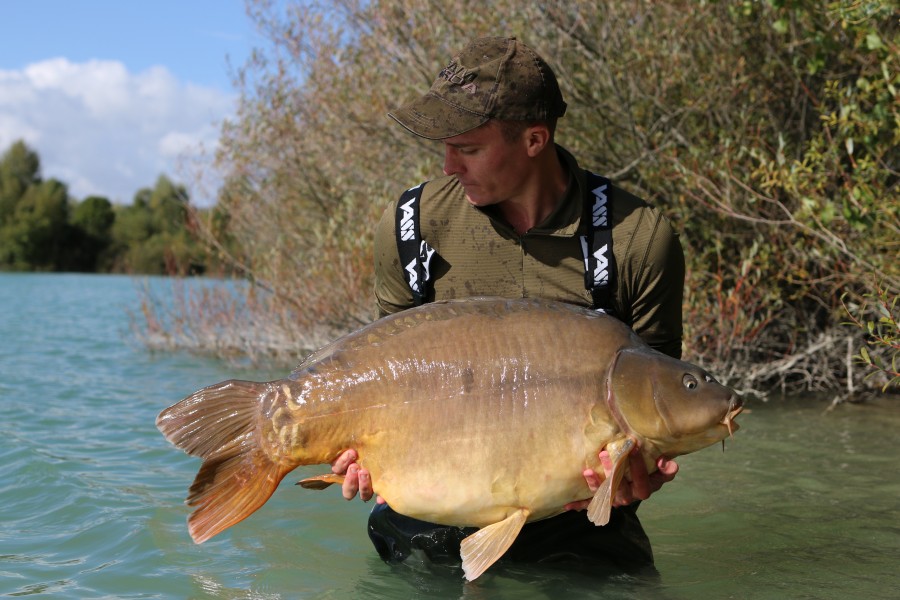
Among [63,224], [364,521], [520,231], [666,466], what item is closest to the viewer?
[666,466]

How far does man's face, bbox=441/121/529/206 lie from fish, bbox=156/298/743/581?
Answer: 1.68 ft

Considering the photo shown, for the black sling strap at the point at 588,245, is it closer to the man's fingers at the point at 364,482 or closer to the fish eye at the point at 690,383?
the fish eye at the point at 690,383

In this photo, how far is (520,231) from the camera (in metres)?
3.46

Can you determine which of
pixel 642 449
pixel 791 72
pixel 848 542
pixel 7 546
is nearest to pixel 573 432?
pixel 642 449

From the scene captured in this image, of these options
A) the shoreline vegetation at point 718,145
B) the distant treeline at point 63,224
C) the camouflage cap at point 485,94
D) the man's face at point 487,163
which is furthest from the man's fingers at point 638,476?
the distant treeline at point 63,224

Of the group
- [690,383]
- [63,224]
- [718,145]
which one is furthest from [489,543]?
[63,224]

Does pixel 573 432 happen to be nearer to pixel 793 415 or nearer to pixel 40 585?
pixel 40 585

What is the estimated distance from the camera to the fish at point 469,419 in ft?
9.24

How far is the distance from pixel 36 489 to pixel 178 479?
0.81 m

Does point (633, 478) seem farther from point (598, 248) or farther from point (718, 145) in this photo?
point (718, 145)

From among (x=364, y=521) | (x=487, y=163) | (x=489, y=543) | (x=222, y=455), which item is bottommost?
(x=364, y=521)

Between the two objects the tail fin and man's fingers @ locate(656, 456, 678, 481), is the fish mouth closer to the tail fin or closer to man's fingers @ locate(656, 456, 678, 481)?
man's fingers @ locate(656, 456, 678, 481)

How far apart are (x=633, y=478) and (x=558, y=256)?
848mm

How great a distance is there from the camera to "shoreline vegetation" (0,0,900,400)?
21.6 ft
